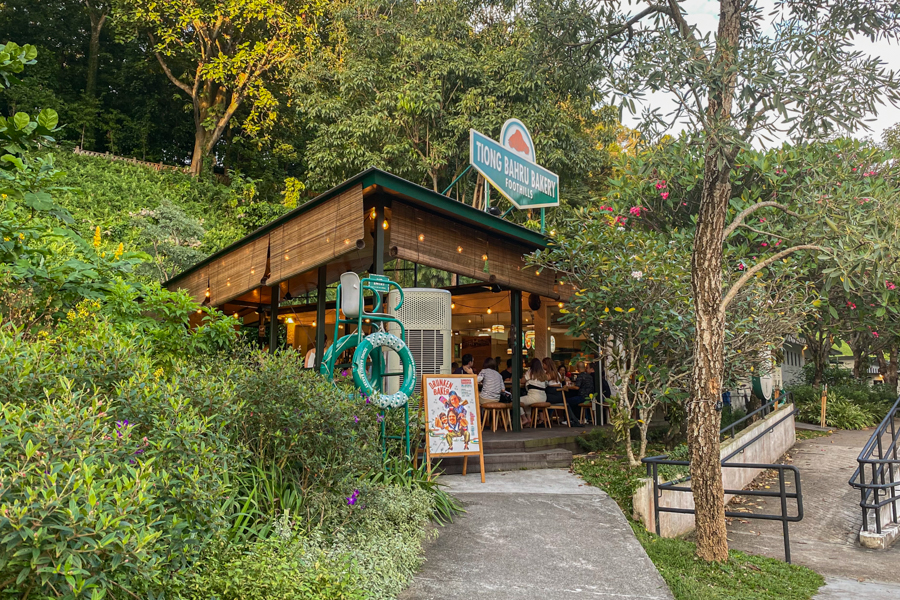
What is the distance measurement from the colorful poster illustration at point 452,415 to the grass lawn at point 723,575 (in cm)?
174

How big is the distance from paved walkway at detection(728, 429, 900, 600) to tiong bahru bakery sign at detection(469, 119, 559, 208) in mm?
5748

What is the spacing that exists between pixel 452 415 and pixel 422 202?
8.74ft

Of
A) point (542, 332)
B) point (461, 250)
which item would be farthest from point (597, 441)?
point (542, 332)

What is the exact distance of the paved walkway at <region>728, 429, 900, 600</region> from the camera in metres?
5.56

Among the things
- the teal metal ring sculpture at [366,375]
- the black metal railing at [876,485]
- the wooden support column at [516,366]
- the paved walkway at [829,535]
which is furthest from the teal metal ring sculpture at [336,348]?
the black metal railing at [876,485]

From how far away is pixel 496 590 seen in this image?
4.02 meters

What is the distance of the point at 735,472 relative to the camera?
8.78 m

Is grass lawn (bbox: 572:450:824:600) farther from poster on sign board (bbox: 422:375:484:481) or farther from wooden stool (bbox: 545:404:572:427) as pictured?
wooden stool (bbox: 545:404:572:427)

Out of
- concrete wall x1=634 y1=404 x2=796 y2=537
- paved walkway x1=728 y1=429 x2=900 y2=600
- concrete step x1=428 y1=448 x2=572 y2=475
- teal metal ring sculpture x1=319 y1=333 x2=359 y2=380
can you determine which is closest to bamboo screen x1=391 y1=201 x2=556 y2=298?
teal metal ring sculpture x1=319 y1=333 x2=359 y2=380

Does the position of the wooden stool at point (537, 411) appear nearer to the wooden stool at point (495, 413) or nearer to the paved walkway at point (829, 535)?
the wooden stool at point (495, 413)

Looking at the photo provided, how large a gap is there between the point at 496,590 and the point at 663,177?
362 inches

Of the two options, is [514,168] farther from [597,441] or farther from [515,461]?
[515,461]

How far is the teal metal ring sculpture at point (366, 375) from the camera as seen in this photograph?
5743 millimetres

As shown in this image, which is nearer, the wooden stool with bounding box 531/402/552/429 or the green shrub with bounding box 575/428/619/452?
the green shrub with bounding box 575/428/619/452
